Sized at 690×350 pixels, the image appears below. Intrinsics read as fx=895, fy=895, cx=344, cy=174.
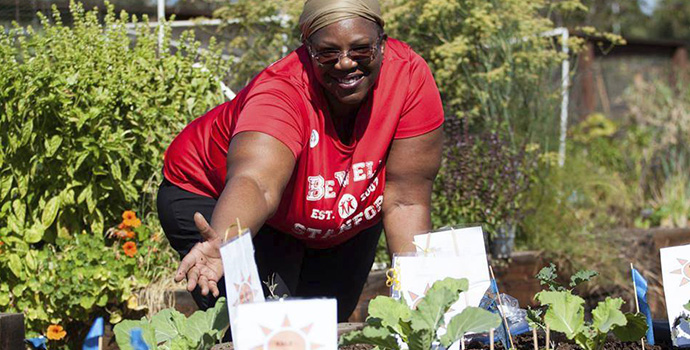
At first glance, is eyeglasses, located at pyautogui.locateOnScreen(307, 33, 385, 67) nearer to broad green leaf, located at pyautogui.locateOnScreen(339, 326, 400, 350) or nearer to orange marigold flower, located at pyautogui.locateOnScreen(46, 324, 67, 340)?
broad green leaf, located at pyautogui.locateOnScreen(339, 326, 400, 350)

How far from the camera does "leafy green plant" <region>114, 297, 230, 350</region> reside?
1637mm

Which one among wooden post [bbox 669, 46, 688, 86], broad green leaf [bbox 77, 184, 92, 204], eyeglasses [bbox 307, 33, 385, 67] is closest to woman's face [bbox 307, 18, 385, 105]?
eyeglasses [bbox 307, 33, 385, 67]

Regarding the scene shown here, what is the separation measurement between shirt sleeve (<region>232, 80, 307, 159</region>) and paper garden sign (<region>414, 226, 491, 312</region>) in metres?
0.37

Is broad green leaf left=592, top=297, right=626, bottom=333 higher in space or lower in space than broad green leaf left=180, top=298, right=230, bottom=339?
lower

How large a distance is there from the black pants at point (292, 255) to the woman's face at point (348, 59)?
0.52m

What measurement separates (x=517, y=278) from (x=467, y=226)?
9.79ft

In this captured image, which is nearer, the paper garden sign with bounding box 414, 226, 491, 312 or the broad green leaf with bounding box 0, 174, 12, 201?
the paper garden sign with bounding box 414, 226, 491, 312

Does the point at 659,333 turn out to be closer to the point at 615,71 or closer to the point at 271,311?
the point at 271,311

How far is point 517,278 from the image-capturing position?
15.7 feet

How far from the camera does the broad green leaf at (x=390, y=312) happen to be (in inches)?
63.4

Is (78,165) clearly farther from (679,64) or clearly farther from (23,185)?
(679,64)

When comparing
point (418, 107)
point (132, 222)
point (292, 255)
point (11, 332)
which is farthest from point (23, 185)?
point (418, 107)

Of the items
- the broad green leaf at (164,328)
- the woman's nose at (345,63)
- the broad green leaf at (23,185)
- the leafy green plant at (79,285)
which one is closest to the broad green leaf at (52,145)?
the broad green leaf at (23,185)

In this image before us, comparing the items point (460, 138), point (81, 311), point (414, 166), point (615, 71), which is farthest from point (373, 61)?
point (615, 71)
